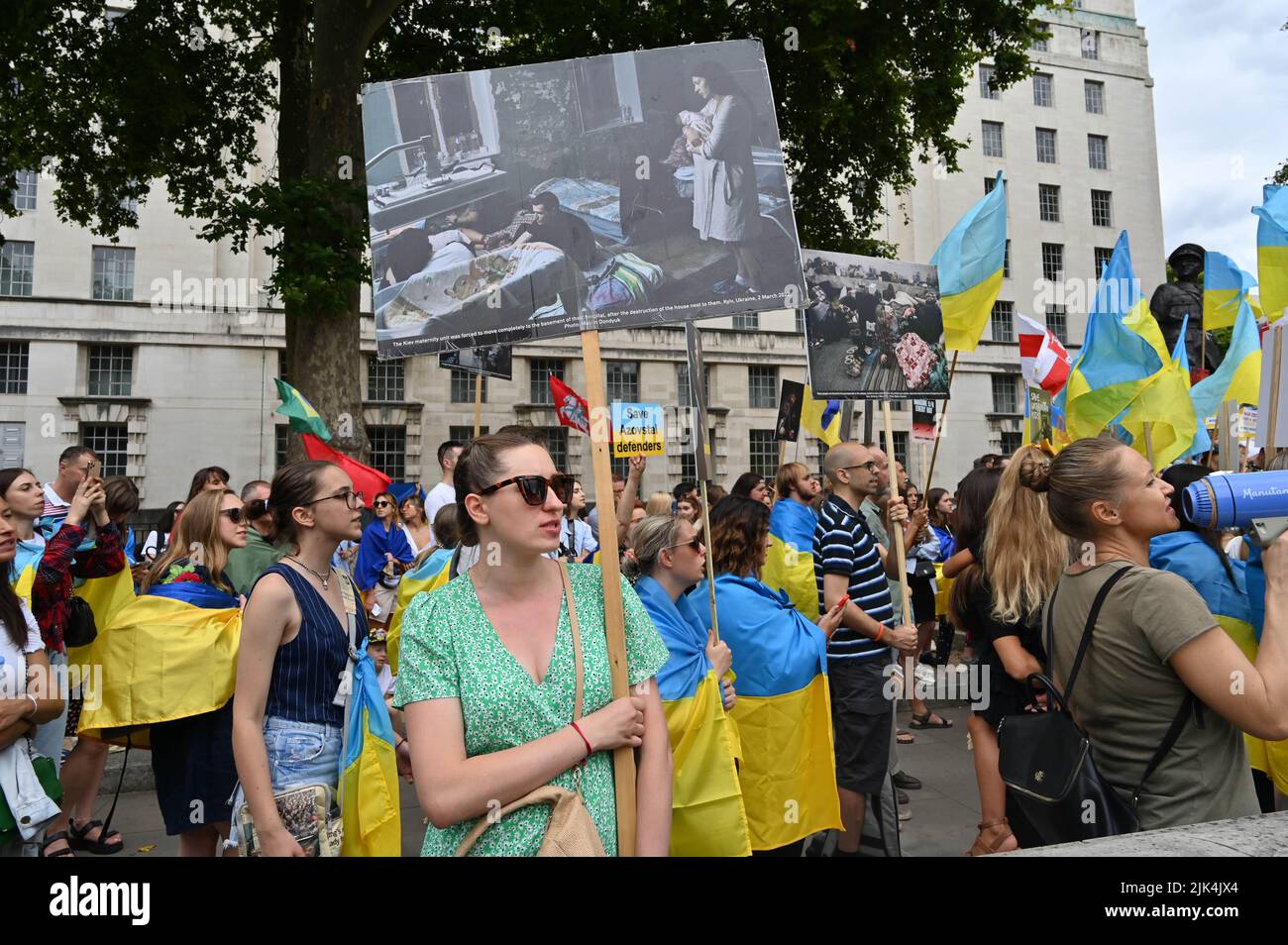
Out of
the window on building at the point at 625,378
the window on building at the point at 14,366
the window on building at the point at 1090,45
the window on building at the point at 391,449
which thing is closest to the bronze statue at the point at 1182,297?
the window on building at the point at 625,378

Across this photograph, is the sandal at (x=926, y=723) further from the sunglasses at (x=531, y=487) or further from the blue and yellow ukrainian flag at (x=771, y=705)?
the sunglasses at (x=531, y=487)

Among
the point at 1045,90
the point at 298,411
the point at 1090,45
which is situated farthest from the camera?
the point at 1090,45

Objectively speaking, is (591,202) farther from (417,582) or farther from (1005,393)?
(1005,393)

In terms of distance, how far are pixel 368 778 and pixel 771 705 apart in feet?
6.48

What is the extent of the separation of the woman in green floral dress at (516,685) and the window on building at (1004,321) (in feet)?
133

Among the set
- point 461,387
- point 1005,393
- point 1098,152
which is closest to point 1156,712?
point 461,387

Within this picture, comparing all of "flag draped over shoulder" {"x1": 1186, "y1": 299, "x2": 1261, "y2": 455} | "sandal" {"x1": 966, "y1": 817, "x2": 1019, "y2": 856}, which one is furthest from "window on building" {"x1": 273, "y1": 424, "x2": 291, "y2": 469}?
"sandal" {"x1": 966, "y1": 817, "x2": 1019, "y2": 856}

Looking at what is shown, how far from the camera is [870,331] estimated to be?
18.9ft

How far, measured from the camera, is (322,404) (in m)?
11.9

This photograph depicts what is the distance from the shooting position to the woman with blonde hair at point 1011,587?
3971 mm

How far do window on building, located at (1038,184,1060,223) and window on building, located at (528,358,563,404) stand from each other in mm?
24216
